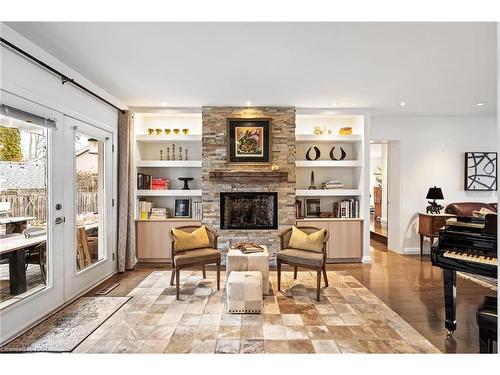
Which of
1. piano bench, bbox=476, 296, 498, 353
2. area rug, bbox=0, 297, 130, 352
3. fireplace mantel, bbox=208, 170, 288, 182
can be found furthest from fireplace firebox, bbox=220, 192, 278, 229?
piano bench, bbox=476, 296, 498, 353

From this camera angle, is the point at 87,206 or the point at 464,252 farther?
the point at 87,206

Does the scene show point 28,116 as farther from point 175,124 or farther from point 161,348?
point 175,124

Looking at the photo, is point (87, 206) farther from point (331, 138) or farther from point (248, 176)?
point (331, 138)

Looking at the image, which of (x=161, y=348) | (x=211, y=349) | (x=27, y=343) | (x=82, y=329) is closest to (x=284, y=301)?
(x=211, y=349)

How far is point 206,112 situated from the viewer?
520 cm

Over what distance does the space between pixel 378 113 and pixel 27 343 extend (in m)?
5.83

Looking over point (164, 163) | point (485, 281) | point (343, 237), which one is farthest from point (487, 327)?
point (164, 163)

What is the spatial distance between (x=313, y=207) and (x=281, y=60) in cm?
305

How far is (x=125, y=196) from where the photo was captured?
482 cm

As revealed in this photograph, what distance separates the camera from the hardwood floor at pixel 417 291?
2.72m

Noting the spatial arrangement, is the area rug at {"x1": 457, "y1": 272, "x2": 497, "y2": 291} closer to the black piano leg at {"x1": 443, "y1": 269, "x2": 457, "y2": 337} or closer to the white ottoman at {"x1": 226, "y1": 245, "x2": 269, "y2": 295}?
the black piano leg at {"x1": 443, "y1": 269, "x2": 457, "y2": 337}

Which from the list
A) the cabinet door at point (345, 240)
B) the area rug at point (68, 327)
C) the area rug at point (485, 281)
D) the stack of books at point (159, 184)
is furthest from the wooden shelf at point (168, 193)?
the area rug at point (485, 281)

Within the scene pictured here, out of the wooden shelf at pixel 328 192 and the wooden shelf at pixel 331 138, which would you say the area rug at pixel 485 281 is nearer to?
the wooden shelf at pixel 328 192

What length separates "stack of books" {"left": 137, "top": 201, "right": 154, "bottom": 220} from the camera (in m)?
5.31
